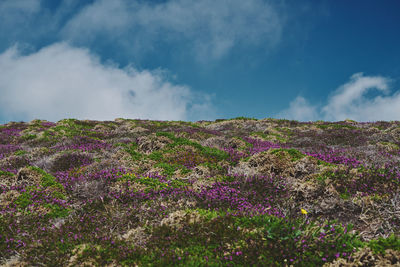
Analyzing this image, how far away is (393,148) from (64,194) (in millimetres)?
13747

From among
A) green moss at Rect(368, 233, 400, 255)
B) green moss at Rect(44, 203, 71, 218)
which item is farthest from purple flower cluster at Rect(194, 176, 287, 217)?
green moss at Rect(44, 203, 71, 218)

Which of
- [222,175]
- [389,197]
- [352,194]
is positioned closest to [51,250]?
[222,175]

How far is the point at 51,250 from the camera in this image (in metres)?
4.36

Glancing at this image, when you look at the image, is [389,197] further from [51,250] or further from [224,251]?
[51,250]

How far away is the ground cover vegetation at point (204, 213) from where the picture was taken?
387cm

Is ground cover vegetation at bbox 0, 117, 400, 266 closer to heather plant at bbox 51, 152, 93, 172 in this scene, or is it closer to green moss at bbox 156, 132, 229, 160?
heather plant at bbox 51, 152, 93, 172

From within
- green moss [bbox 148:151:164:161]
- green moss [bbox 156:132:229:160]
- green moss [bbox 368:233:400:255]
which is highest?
green moss [bbox 156:132:229:160]

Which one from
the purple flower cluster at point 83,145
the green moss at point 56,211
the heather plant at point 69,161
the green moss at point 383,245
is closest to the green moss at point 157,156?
the heather plant at point 69,161

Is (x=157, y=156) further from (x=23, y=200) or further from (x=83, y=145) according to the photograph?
(x=83, y=145)

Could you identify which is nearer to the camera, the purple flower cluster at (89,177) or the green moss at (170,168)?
the purple flower cluster at (89,177)

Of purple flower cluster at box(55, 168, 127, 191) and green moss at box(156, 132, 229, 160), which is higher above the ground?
green moss at box(156, 132, 229, 160)

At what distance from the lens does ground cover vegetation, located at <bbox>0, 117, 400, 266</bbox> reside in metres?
3.87

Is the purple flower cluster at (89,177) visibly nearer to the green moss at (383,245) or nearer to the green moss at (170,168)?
the green moss at (170,168)

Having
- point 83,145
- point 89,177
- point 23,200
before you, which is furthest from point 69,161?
point 23,200
